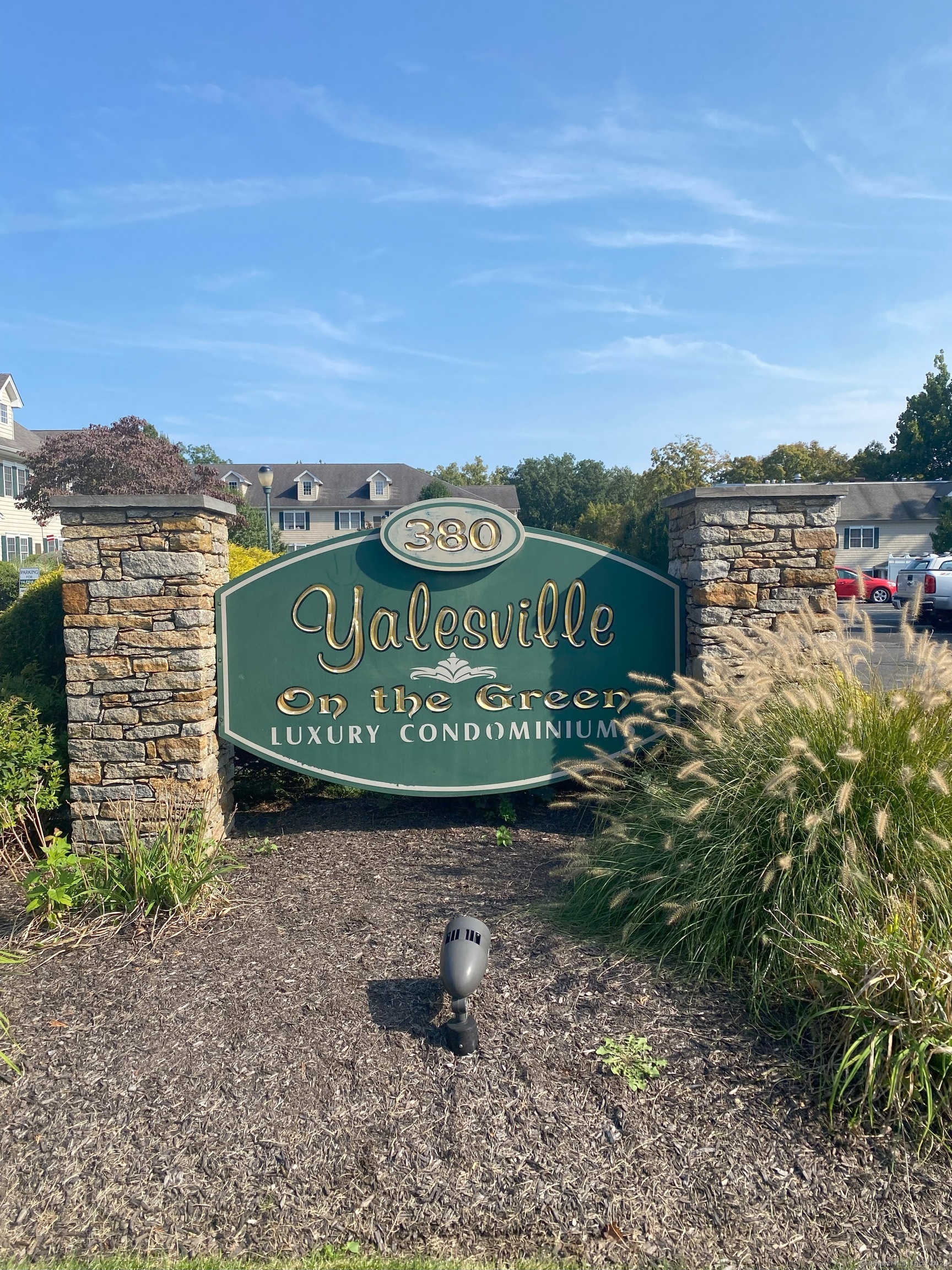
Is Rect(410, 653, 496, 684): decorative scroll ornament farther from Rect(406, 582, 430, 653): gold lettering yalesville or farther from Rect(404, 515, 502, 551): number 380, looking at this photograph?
Rect(404, 515, 502, 551): number 380

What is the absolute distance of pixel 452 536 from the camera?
6.04 meters

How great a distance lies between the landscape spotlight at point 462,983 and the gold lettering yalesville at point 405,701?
265 centimetres

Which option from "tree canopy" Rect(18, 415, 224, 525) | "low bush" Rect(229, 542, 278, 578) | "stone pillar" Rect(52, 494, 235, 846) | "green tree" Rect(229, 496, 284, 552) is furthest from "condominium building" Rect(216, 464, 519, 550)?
"stone pillar" Rect(52, 494, 235, 846)

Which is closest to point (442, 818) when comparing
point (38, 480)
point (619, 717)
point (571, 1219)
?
point (619, 717)

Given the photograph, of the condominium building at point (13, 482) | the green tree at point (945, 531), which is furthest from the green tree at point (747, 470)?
the condominium building at point (13, 482)

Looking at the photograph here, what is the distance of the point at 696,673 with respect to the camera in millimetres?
6090

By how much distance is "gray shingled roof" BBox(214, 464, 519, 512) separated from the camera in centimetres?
5722

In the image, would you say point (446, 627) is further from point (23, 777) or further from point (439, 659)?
point (23, 777)

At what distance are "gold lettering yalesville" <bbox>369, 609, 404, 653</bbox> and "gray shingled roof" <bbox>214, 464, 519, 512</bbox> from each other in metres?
50.6

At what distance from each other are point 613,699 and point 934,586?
1627cm

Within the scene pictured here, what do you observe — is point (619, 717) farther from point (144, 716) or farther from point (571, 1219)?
point (571, 1219)

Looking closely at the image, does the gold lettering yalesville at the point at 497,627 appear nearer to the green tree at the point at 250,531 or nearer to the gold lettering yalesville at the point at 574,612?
the gold lettering yalesville at the point at 574,612

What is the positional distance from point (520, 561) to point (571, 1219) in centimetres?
414

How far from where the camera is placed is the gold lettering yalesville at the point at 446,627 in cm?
610
